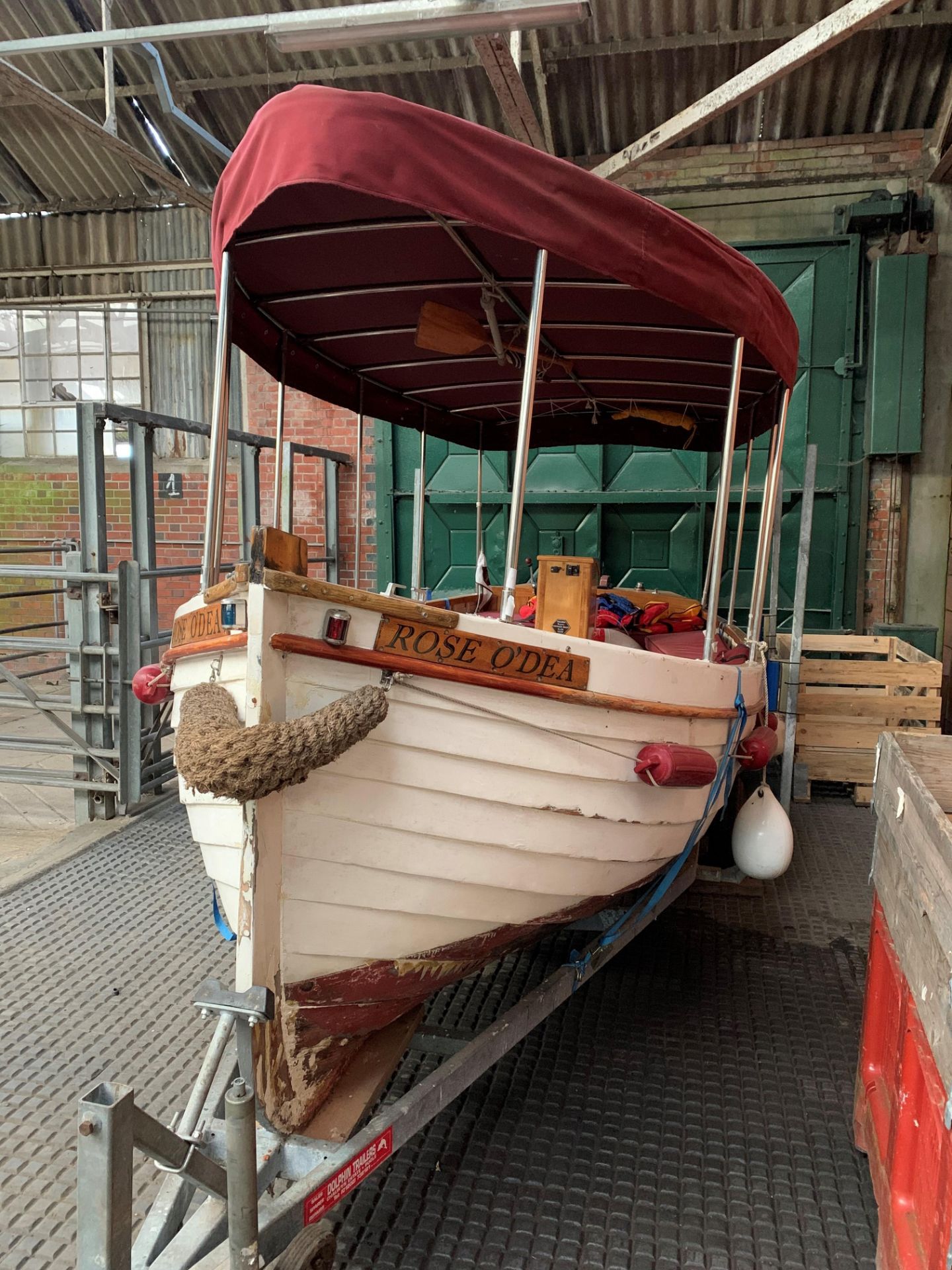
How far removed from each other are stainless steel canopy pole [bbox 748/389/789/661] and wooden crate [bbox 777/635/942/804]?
1.94m

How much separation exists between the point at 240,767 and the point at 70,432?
851 cm

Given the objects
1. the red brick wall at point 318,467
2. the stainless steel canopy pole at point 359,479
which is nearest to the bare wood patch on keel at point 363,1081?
the stainless steel canopy pole at point 359,479

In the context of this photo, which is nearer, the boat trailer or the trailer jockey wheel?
the boat trailer

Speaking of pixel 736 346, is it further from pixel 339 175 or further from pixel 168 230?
pixel 168 230

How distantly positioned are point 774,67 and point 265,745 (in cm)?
451

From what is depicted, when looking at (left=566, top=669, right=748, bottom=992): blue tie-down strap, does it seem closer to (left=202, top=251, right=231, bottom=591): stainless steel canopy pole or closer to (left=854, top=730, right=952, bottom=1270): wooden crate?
(left=854, top=730, right=952, bottom=1270): wooden crate

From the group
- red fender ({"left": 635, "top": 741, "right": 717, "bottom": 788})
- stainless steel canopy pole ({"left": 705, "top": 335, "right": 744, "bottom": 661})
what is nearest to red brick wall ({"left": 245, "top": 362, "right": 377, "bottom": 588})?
stainless steel canopy pole ({"left": 705, "top": 335, "right": 744, "bottom": 661})

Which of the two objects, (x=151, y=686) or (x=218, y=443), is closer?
(x=218, y=443)

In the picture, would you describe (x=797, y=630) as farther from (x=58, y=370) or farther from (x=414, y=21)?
(x=58, y=370)

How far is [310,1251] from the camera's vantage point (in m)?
1.70

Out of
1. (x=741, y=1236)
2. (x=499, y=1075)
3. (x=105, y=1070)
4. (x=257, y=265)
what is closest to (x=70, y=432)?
(x=257, y=265)

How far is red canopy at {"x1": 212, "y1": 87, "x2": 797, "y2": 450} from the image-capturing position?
178 centimetres

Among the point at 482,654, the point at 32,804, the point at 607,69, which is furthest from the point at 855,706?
the point at 32,804

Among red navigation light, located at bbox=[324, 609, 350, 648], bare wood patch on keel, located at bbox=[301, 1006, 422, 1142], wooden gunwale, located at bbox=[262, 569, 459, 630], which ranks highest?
wooden gunwale, located at bbox=[262, 569, 459, 630]
